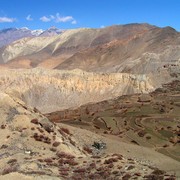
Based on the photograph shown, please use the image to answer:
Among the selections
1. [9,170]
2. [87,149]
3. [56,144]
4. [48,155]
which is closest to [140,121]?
[87,149]

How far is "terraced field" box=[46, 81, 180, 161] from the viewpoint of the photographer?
52816 millimetres

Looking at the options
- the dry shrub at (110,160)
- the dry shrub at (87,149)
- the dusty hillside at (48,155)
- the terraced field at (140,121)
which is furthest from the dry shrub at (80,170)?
the terraced field at (140,121)

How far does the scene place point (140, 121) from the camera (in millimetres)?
62594

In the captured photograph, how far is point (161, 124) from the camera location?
6103 cm

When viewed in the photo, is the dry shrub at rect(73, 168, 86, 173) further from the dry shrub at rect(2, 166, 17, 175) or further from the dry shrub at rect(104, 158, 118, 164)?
the dry shrub at rect(2, 166, 17, 175)

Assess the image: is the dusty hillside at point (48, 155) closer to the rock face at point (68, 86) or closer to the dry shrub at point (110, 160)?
the dry shrub at point (110, 160)

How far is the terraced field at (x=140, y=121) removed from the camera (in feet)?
173

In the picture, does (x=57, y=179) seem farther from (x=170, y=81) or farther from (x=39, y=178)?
(x=170, y=81)

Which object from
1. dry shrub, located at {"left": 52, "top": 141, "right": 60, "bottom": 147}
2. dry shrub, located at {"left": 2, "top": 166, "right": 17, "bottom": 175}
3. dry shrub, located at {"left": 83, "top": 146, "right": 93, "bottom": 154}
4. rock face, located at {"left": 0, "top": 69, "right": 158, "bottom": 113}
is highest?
rock face, located at {"left": 0, "top": 69, "right": 158, "bottom": 113}

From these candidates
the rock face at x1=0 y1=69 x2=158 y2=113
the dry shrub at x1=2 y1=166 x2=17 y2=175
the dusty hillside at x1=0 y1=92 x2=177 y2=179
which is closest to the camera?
the dusty hillside at x1=0 y1=92 x2=177 y2=179

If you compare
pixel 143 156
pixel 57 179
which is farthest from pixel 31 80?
pixel 57 179

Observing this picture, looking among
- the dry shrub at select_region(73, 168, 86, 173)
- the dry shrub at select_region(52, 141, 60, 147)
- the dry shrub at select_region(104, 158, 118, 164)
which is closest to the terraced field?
the dry shrub at select_region(52, 141, 60, 147)

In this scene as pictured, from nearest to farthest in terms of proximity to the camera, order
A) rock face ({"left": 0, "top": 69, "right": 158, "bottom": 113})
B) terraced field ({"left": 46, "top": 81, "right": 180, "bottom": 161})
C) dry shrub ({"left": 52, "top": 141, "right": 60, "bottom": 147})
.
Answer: dry shrub ({"left": 52, "top": 141, "right": 60, "bottom": 147}) < terraced field ({"left": 46, "top": 81, "right": 180, "bottom": 161}) < rock face ({"left": 0, "top": 69, "right": 158, "bottom": 113})

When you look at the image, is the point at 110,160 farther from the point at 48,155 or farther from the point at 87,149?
the point at 87,149
